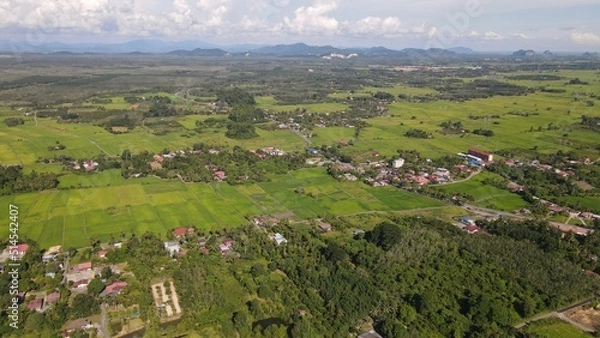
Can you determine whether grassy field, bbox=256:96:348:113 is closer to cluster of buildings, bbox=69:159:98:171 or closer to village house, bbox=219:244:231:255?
cluster of buildings, bbox=69:159:98:171

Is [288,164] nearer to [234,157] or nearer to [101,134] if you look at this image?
[234,157]

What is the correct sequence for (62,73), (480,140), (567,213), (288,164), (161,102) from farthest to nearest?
(62,73), (161,102), (480,140), (288,164), (567,213)

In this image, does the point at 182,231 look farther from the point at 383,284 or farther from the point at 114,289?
the point at 383,284

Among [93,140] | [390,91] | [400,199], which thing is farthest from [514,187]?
[390,91]

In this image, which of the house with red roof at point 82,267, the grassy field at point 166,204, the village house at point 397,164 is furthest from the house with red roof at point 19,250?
the village house at point 397,164

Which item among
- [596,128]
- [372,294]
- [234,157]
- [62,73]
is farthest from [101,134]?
[62,73]

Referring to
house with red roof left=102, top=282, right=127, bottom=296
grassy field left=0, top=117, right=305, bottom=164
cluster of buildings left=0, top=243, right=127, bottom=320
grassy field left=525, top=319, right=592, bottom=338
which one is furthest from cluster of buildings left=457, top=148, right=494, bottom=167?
cluster of buildings left=0, top=243, right=127, bottom=320

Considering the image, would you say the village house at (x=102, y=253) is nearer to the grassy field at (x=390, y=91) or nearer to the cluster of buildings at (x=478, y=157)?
the cluster of buildings at (x=478, y=157)
